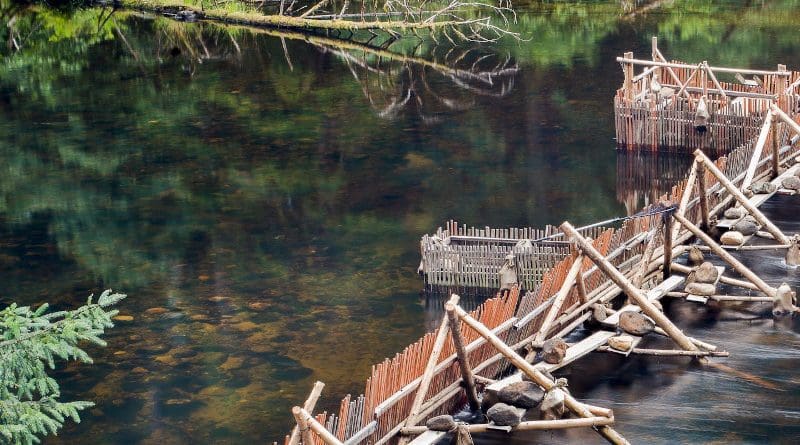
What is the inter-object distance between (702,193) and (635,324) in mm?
4752

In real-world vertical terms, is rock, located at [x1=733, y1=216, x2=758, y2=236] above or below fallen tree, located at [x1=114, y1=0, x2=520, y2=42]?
below

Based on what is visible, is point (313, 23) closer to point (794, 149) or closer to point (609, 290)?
point (794, 149)

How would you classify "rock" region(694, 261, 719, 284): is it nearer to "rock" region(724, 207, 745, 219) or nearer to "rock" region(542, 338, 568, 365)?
"rock" region(724, 207, 745, 219)

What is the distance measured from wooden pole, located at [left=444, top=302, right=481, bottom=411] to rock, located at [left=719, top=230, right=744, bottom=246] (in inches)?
310

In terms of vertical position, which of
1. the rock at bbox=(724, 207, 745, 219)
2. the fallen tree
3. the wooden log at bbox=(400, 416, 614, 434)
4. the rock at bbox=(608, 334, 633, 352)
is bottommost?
the wooden log at bbox=(400, 416, 614, 434)

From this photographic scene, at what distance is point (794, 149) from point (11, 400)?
844 inches

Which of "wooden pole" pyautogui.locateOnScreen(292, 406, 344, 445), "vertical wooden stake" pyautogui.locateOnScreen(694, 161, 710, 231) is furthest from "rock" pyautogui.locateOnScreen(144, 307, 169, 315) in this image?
"vertical wooden stake" pyautogui.locateOnScreen(694, 161, 710, 231)

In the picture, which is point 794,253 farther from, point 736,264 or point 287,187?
point 287,187

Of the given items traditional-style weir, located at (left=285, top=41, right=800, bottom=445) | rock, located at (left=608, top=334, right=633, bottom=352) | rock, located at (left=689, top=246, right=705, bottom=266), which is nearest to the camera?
traditional-style weir, located at (left=285, top=41, right=800, bottom=445)

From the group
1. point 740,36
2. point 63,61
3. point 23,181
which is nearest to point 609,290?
point 23,181

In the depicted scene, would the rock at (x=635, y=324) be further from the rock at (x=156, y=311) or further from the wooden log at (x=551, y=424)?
the rock at (x=156, y=311)

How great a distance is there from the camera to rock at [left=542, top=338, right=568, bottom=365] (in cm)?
1688

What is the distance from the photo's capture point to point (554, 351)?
55.3 feet

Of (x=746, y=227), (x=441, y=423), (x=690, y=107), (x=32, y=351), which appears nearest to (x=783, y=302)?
(x=746, y=227)
